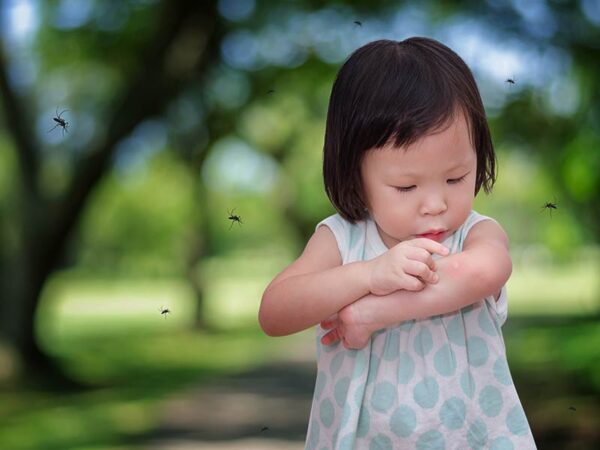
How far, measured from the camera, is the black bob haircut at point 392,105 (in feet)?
6.40

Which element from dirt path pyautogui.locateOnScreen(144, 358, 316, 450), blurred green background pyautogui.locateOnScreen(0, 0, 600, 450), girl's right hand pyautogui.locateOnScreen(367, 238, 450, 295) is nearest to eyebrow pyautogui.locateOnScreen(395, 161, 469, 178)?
girl's right hand pyautogui.locateOnScreen(367, 238, 450, 295)

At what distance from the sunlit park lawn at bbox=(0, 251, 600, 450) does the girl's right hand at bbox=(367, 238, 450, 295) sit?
21.8 feet

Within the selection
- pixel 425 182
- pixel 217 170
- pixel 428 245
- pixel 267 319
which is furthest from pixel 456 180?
pixel 217 170

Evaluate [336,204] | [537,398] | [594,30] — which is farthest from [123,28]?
[336,204]

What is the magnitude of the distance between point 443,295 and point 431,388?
0.24 m

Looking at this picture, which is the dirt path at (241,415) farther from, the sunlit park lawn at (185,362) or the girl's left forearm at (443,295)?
the girl's left forearm at (443,295)

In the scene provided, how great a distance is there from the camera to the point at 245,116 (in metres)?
19.2

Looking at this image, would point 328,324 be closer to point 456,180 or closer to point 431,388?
point 431,388

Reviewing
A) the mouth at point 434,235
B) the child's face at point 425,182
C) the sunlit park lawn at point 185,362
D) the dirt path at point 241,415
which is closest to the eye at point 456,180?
the child's face at point 425,182

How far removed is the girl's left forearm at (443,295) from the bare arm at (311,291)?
0.04m

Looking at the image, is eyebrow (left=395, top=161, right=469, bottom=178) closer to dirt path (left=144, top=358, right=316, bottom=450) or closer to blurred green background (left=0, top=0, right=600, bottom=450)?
blurred green background (left=0, top=0, right=600, bottom=450)

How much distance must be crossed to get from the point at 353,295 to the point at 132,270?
42.4 m

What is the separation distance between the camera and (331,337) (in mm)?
2102

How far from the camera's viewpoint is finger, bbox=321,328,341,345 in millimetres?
2078
